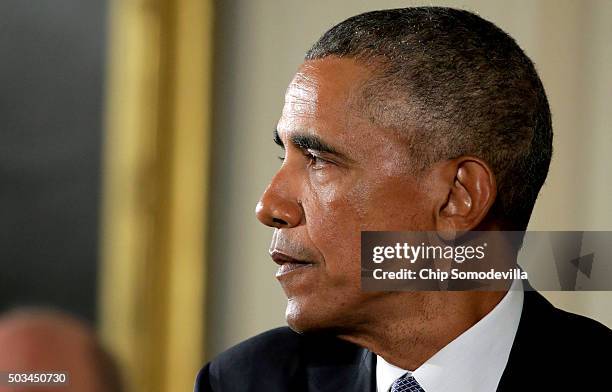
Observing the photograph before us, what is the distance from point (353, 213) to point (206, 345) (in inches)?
49.6

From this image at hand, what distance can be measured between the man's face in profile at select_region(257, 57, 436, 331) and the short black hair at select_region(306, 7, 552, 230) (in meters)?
0.02

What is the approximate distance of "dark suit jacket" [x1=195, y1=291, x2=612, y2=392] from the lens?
99 cm

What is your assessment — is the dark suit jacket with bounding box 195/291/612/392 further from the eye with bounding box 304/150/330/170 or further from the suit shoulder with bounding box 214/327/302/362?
the eye with bounding box 304/150/330/170

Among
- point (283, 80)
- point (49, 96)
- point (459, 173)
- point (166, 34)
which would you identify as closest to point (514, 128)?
point (459, 173)

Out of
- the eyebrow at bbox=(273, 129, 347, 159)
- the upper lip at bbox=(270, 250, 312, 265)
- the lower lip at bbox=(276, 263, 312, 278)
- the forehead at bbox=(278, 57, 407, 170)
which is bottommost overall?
the lower lip at bbox=(276, 263, 312, 278)

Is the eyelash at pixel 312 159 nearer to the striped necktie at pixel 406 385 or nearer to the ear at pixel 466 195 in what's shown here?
the ear at pixel 466 195

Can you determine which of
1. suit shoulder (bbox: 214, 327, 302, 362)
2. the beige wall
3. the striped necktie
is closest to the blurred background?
the beige wall

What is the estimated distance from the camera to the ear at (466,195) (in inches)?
38.4

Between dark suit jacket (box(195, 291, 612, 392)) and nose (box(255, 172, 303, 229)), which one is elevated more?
nose (box(255, 172, 303, 229))

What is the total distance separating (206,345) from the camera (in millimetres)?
2148

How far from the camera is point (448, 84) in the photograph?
3.15 feet

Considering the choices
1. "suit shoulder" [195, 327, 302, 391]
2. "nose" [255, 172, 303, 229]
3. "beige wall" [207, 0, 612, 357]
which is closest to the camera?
"nose" [255, 172, 303, 229]

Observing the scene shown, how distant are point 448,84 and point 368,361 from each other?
1.12ft

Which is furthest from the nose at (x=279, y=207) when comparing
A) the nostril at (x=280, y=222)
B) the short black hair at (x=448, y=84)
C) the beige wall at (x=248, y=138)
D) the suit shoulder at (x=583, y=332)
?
the beige wall at (x=248, y=138)
